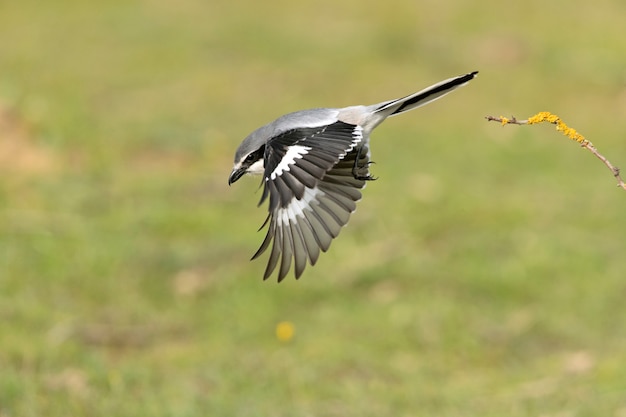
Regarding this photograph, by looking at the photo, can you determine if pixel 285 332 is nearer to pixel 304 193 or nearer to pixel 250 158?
Answer: pixel 250 158

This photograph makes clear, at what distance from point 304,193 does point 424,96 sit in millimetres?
587

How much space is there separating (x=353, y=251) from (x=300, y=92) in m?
3.45

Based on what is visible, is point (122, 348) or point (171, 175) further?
point (171, 175)

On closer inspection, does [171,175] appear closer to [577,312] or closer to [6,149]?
[6,149]

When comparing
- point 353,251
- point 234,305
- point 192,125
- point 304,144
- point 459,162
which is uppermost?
point 192,125

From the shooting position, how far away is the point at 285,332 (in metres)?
6.79

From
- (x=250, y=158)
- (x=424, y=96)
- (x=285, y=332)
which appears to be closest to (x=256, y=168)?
(x=250, y=158)

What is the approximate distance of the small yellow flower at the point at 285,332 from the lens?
676 cm

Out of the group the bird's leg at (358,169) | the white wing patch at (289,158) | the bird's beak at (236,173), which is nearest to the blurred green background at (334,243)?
the bird's beak at (236,173)

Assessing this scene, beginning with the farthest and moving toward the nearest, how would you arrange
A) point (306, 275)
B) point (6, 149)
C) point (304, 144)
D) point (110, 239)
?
point (6, 149) < point (110, 239) < point (306, 275) < point (304, 144)

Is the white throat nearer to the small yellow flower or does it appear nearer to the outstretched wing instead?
the outstretched wing

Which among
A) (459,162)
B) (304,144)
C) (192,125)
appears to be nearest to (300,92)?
(192,125)

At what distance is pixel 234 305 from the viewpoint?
285 inches

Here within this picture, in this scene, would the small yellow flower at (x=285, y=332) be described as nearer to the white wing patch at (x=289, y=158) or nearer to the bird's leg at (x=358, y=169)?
the bird's leg at (x=358, y=169)
